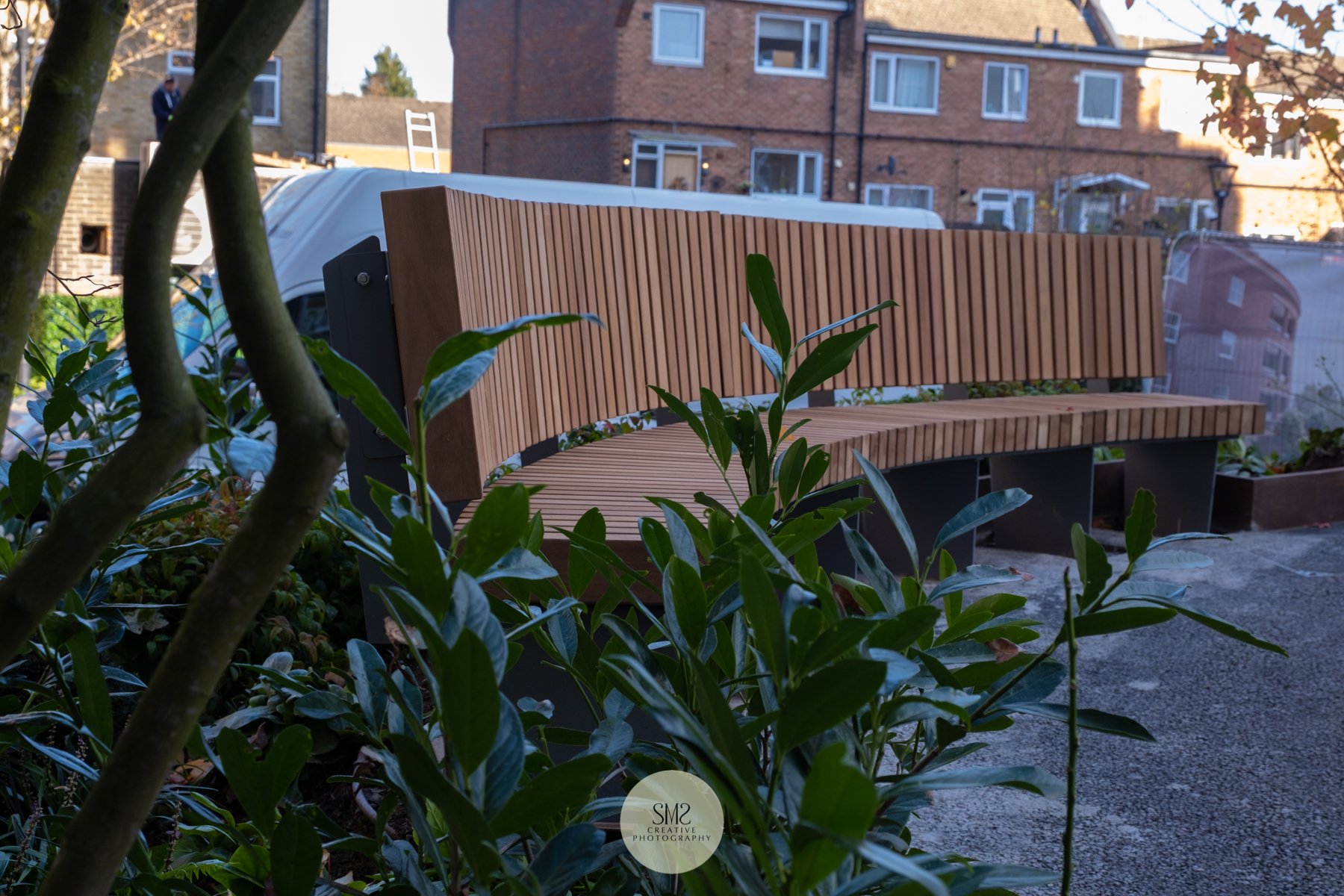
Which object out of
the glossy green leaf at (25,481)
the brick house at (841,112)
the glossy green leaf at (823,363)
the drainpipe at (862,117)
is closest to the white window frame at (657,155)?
the brick house at (841,112)

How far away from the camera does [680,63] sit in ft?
103

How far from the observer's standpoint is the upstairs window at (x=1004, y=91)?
112 feet

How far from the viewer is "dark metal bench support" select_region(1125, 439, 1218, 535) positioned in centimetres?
636

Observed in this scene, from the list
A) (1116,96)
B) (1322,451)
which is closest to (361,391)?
(1322,451)

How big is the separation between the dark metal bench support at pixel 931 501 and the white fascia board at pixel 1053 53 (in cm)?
2917

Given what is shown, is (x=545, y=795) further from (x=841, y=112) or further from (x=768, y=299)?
(x=841, y=112)

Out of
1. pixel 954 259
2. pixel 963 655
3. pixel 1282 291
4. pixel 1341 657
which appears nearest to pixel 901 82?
pixel 1282 291

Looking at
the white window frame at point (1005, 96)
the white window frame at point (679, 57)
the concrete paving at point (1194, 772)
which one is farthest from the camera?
the white window frame at point (1005, 96)

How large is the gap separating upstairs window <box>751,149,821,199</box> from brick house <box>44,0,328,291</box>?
10616 mm

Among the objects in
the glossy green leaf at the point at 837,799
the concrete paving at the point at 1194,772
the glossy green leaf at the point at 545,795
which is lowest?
the concrete paving at the point at 1194,772

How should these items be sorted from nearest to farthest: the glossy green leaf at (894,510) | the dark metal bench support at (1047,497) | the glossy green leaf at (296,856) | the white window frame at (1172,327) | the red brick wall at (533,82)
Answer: the glossy green leaf at (296,856), the glossy green leaf at (894,510), the dark metal bench support at (1047,497), the white window frame at (1172,327), the red brick wall at (533,82)

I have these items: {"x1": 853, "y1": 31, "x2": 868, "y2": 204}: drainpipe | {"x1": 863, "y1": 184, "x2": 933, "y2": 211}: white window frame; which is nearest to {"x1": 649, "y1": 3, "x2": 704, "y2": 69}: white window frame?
{"x1": 853, "y1": 31, "x2": 868, "y2": 204}: drainpipe

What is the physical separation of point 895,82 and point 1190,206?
8.93m

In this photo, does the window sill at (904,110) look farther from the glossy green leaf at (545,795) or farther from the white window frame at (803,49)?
the glossy green leaf at (545,795)
